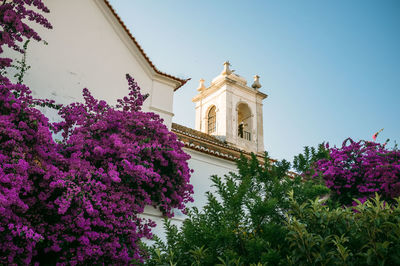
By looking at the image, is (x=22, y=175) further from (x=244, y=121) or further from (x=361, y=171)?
(x=244, y=121)

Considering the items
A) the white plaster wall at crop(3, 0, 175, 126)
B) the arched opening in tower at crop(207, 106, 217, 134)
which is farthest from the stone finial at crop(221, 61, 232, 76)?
the white plaster wall at crop(3, 0, 175, 126)

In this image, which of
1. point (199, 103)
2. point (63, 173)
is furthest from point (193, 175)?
point (199, 103)

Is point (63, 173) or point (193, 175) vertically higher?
point (193, 175)

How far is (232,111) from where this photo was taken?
71.5ft

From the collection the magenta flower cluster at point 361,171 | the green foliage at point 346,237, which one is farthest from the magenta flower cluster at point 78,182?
the magenta flower cluster at point 361,171

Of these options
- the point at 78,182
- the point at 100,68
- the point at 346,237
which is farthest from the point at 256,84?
the point at 346,237

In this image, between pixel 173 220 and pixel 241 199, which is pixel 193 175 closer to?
pixel 173 220

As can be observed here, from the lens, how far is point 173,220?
8914 millimetres

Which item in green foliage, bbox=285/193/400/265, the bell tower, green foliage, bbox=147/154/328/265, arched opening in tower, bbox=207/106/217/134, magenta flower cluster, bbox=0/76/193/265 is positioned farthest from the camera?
arched opening in tower, bbox=207/106/217/134

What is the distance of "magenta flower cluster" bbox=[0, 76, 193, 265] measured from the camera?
5.29 m

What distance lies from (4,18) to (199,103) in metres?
18.2

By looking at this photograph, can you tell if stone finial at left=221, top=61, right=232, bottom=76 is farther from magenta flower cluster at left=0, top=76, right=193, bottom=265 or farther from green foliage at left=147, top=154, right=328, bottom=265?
green foliage at left=147, top=154, right=328, bottom=265

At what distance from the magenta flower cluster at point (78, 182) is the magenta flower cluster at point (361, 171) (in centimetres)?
413

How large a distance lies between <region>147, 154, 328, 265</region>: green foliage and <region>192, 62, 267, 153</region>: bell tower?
16.6 metres
